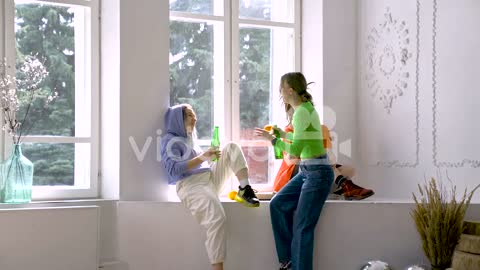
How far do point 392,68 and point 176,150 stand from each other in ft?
5.11

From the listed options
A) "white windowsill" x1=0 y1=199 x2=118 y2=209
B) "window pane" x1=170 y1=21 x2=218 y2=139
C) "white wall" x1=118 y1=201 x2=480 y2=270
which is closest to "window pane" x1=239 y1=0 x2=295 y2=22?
"window pane" x1=170 y1=21 x2=218 y2=139

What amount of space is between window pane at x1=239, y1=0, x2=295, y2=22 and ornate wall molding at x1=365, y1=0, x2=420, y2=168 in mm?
622

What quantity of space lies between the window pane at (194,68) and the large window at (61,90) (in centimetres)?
51

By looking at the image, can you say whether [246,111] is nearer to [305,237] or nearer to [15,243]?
[305,237]

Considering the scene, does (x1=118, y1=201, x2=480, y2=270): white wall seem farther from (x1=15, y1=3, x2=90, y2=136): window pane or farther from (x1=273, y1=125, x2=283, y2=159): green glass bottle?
(x1=15, y1=3, x2=90, y2=136): window pane

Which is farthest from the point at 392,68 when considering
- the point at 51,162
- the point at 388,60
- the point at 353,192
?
the point at 51,162

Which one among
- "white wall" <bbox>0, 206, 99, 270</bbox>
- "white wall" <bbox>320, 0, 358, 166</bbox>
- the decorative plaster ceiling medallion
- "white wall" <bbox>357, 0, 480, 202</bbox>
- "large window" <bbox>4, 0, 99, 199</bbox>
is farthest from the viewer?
"white wall" <bbox>320, 0, 358, 166</bbox>

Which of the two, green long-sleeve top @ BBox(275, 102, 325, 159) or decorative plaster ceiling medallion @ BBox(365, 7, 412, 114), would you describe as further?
decorative plaster ceiling medallion @ BBox(365, 7, 412, 114)

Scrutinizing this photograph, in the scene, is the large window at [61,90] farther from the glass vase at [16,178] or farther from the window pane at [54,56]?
the glass vase at [16,178]

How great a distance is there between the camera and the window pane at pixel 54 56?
12.2 feet

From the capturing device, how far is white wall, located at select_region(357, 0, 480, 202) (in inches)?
139

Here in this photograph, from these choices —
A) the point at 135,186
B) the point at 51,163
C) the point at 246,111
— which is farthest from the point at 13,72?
the point at 246,111

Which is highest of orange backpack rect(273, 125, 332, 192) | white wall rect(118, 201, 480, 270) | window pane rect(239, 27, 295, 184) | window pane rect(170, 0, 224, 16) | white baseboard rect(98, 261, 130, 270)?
window pane rect(170, 0, 224, 16)

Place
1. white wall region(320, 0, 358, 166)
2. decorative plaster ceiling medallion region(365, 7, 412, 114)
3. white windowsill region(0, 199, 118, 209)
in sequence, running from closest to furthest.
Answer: white windowsill region(0, 199, 118, 209)
decorative plaster ceiling medallion region(365, 7, 412, 114)
white wall region(320, 0, 358, 166)
